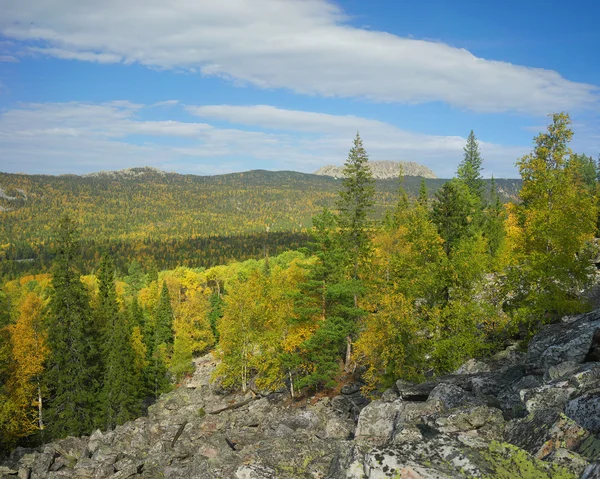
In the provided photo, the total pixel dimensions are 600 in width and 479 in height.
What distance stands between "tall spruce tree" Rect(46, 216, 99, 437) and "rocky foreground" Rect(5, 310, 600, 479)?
2.88 m

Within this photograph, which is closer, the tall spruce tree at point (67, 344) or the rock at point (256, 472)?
the rock at point (256, 472)

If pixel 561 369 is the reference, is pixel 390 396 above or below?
below

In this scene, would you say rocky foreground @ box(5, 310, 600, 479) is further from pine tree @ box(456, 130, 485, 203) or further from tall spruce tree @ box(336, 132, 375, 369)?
pine tree @ box(456, 130, 485, 203)

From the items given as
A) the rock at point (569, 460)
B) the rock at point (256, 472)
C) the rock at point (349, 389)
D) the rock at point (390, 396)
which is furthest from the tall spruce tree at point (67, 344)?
the rock at point (569, 460)

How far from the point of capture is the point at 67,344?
122ft

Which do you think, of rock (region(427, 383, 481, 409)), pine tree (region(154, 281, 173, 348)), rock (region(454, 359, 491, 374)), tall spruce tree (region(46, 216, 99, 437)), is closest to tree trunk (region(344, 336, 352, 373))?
rock (region(454, 359, 491, 374))

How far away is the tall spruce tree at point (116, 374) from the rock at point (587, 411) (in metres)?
38.7

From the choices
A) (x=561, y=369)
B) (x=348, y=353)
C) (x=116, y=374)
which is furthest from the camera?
(x=116, y=374)

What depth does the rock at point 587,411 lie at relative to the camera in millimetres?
7961

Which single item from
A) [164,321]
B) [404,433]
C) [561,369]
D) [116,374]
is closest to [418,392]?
[561,369]

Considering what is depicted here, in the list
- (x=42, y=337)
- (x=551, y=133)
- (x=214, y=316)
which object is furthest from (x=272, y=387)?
(x=214, y=316)

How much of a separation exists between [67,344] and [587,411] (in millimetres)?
39633

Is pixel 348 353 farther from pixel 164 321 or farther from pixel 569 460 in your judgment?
pixel 164 321

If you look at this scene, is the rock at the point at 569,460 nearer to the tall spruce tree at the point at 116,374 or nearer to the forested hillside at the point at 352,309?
the forested hillside at the point at 352,309
